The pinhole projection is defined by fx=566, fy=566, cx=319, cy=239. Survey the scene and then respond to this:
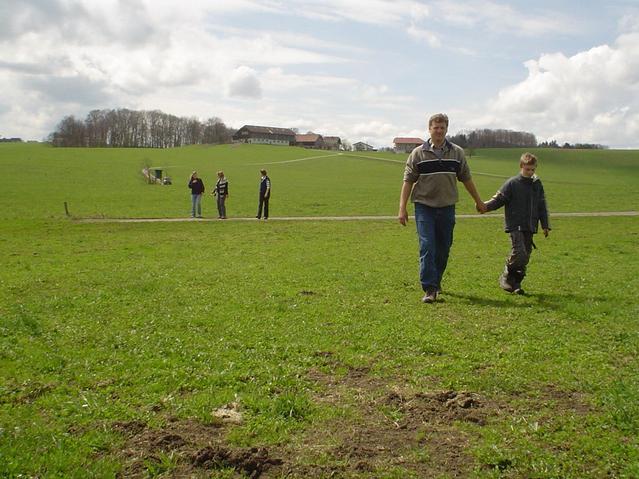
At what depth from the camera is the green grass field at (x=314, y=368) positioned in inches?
157

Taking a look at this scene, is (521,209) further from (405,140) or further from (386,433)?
(405,140)

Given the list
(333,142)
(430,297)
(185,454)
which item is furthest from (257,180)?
(333,142)

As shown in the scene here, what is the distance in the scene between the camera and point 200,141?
536ft

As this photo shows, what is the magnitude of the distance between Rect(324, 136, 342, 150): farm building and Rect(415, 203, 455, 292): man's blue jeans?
169 metres

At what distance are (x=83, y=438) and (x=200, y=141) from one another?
165 meters

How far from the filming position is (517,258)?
30.0ft

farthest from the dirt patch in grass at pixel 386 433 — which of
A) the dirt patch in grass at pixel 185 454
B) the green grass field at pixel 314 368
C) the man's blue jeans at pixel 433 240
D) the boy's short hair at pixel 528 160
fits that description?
the boy's short hair at pixel 528 160

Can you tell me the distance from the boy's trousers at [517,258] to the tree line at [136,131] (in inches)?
5521

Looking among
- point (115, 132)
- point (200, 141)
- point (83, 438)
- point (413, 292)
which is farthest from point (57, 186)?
point (200, 141)

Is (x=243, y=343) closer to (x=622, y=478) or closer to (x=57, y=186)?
(x=622, y=478)

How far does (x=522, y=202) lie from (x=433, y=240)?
5.80ft

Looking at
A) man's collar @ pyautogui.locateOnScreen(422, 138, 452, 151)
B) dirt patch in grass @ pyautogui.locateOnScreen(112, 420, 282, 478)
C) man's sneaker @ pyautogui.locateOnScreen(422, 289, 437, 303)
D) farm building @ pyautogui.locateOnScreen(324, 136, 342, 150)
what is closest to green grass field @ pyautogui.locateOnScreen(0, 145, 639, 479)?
dirt patch in grass @ pyautogui.locateOnScreen(112, 420, 282, 478)

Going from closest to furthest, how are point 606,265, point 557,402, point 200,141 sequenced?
1. point 557,402
2. point 606,265
3. point 200,141

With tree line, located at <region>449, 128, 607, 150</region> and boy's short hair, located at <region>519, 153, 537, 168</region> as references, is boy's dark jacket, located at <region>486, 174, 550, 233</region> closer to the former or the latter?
boy's short hair, located at <region>519, 153, 537, 168</region>
